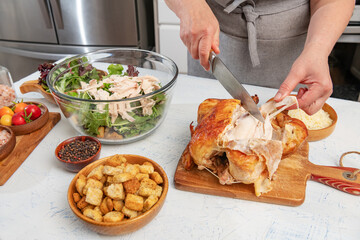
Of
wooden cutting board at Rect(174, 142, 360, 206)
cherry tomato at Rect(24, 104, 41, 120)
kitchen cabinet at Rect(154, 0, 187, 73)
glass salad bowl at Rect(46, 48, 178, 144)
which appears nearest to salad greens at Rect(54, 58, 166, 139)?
glass salad bowl at Rect(46, 48, 178, 144)

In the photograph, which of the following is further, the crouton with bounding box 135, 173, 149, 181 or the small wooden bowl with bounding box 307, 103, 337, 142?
the small wooden bowl with bounding box 307, 103, 337, 142

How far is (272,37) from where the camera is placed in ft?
5.28

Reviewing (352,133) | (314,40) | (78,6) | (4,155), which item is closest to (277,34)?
(314,40)

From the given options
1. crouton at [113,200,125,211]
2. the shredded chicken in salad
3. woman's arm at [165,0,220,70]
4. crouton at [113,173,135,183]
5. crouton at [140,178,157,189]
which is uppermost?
woman's arm at [165,0,220,70]

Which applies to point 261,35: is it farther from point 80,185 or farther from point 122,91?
point 80,185

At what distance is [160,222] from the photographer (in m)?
0.84

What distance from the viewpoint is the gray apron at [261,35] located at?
1.51 metres

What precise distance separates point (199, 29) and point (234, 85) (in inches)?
10.6

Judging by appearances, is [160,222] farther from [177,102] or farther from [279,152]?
[177,102]

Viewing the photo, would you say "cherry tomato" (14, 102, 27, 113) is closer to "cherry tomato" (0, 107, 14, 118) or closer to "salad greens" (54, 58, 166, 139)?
"cherry tomato" (0, 107, 14, 118)

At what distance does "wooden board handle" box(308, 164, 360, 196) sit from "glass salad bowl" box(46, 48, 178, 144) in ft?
1.94

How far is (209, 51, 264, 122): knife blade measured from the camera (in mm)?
969

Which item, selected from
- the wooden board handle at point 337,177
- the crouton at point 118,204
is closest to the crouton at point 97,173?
the crouton at point 118,204

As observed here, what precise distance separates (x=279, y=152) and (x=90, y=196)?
0.55m
